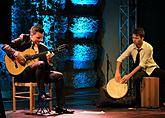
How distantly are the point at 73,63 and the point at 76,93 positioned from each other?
0.67m

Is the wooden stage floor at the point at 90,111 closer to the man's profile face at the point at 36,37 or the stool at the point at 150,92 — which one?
the stool at the point at 150,92

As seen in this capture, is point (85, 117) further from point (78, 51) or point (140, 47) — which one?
point (78, 51)

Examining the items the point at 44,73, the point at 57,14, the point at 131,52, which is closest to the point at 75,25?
the point at 57,14

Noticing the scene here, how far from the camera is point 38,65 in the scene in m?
5.89

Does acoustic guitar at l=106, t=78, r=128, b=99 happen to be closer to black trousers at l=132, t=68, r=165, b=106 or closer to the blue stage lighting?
black trousers at l=132, t=68, r=165, b=106

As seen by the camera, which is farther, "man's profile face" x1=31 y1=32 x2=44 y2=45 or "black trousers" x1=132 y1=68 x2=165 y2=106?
"black trousers" x1=132 y1=68 x2=165 y2=106

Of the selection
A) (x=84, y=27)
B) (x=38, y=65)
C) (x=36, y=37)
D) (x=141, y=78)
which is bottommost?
(x=141, y=78)

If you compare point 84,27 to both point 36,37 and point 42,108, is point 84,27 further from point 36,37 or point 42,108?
point 42,108

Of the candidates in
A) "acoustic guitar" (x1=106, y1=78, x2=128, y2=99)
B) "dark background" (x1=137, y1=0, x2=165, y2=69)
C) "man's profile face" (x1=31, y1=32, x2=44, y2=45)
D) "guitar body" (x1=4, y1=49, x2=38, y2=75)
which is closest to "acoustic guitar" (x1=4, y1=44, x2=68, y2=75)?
"guitar body" (x1=4, y1=49, x2=38, y2=75)

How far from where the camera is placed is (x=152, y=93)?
22.1ft

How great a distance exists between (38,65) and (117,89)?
1.51 m

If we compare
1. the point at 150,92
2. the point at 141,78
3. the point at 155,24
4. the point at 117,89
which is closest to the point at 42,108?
the point at 117,89

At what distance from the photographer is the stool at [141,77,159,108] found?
672 centimetres

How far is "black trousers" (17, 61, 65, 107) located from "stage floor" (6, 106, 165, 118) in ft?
1.00
